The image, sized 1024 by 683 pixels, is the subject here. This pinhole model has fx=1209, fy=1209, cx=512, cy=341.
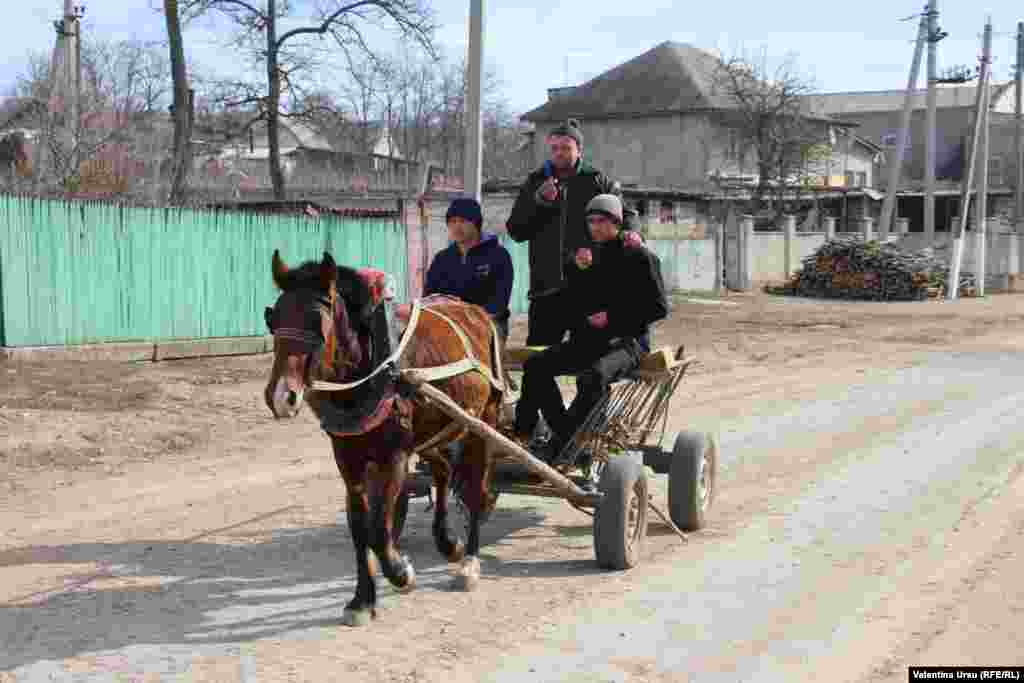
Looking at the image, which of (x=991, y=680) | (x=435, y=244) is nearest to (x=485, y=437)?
(x=991, y=680)

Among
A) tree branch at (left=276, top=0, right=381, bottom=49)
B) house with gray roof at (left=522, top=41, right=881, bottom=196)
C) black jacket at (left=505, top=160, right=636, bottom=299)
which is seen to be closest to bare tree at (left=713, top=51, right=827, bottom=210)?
house with gray roof at (left=522, top=41, right=881, bottom=196)

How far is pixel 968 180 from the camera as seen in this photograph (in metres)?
38.7

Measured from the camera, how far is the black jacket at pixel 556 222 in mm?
8250

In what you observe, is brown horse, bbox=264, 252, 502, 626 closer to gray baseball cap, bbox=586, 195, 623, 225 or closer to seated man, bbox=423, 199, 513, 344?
seated man, bbox=423, 199, 513, 344

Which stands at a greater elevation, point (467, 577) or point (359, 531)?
point (359, 531)

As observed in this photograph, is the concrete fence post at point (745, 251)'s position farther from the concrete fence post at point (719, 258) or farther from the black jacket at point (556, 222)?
the black jacket at point (556, 222)

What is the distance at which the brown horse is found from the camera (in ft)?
17.4

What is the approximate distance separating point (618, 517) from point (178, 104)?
78.4 feet

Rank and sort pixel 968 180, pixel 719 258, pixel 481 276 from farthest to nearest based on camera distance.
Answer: pixel 968 180 < pixel 719 258 < pixel 481 276

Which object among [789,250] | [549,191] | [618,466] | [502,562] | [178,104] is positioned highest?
[178,104]

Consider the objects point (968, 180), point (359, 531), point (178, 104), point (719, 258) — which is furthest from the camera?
point (968, 180)

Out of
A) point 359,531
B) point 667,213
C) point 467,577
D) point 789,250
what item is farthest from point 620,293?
point 667,213

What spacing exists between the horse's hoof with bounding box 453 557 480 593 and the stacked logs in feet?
98.4

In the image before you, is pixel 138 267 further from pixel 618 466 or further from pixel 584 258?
pixel 618 466
